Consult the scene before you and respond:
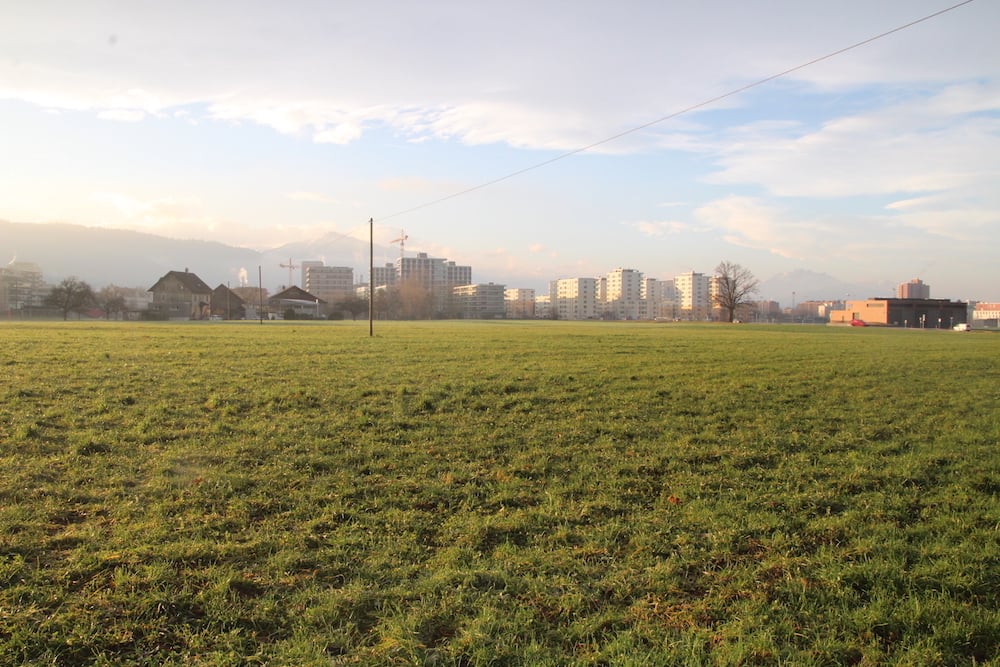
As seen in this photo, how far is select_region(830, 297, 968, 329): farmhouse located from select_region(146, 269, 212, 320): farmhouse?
Answer: 533ft

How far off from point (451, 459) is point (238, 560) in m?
3.87

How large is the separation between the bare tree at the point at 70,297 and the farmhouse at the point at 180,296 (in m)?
18.9

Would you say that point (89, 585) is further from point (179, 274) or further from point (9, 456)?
point (179, 274)

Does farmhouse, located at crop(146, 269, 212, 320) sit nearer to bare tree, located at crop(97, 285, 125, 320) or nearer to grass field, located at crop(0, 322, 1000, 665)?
bare tree, located at crop(97, 285, 125, 320)

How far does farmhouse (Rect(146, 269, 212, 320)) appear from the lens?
5187 inches

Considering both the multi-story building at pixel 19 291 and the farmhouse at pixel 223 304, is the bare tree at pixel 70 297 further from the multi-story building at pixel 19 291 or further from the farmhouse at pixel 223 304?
the farmhouse at pixel 223 304

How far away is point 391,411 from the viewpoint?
12.2 metres

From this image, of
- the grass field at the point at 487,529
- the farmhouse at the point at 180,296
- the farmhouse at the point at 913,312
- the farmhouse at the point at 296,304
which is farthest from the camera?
the farmhouse at the point at 913,312

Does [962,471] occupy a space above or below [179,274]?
A: below

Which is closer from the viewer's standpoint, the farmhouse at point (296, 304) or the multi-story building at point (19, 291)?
the multi-story building at point (19, 291)

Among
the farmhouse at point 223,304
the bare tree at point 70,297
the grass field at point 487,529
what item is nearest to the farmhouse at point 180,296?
the farmhouse at point 223,304

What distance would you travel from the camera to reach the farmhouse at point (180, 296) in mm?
131750

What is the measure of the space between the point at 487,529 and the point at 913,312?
18883 cm

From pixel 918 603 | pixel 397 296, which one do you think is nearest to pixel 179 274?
pixel 397 296
